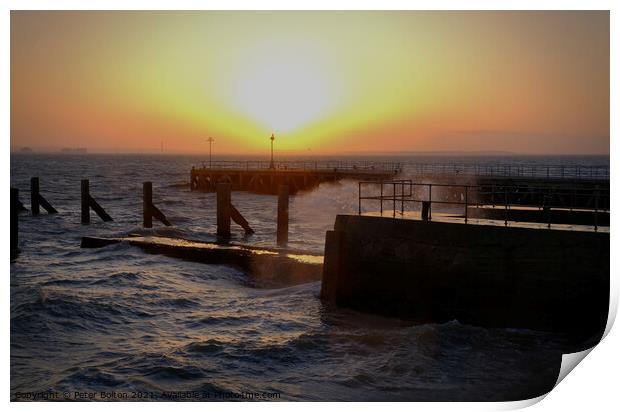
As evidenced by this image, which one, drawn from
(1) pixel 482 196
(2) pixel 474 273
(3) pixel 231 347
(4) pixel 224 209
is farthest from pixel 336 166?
(3) pixel 231 347

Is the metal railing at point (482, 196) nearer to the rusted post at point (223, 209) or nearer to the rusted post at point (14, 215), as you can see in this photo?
the rusted post at point (223, 209)

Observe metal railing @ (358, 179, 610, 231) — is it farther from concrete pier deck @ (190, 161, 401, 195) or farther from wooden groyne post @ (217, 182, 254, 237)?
wooden groyne post @ (217, 182, 254, 237)

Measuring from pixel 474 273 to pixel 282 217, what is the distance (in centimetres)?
1028

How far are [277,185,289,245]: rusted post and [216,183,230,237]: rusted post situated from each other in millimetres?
1551

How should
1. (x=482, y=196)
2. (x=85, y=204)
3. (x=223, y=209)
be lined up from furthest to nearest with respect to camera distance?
(x=482, y=196)
(x=85, y=204)
(x=223, y=209)

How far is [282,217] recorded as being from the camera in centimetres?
2033

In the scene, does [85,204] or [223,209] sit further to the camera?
[85,204]

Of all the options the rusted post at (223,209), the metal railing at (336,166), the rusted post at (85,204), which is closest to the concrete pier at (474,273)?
the rusted post at (223,209)

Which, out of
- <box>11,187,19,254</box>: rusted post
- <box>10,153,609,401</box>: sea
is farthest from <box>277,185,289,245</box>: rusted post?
<box>11,187,19,254</box>: rusted post

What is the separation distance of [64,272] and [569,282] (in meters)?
11.4

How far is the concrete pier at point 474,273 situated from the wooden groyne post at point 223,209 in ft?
29.8

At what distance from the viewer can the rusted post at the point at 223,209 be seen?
67.9ft

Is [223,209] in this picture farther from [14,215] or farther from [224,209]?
[14,215]
